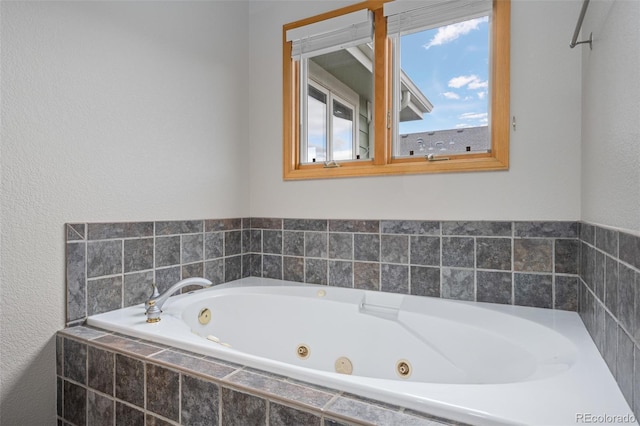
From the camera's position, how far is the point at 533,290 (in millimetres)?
1643

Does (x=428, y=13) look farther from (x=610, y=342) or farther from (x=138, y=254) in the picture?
(x=138, y=254)

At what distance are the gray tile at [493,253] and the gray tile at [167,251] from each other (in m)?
1.55

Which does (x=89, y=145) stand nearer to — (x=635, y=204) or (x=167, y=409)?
(x=167, y=409)

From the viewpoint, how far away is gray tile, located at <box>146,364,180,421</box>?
1050 mm

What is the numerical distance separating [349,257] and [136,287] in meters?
1.12

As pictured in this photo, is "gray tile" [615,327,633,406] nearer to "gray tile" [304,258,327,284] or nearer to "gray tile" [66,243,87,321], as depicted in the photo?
"gray tile" [304,258,327,284]

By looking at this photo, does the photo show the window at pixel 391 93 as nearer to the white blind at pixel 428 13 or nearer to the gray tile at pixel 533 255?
the white blind at pixel 428 13

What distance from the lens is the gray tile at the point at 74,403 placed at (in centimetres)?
131

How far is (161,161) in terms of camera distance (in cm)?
183

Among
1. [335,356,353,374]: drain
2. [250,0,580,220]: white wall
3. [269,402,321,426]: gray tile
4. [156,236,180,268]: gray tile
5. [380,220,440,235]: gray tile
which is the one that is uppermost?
[250,0,580,220]: white wall

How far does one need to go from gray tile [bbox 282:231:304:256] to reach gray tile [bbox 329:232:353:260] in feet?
0.68

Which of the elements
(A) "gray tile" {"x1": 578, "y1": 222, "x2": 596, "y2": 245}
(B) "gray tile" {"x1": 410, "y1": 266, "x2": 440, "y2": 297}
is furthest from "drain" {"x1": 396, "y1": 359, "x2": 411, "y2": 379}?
(A) "gray tile" {"x1": 578, "y1": 222, "x2": 596, "y2": 245}

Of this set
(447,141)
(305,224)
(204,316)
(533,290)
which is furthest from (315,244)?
(533,290)

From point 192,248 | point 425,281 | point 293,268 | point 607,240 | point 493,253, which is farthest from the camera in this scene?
point 293,268
